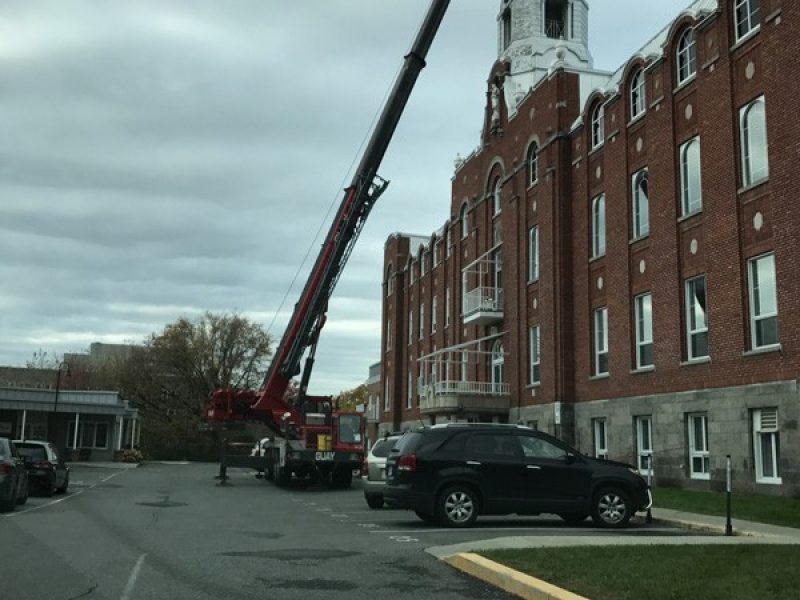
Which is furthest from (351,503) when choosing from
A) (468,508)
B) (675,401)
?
(675,401)

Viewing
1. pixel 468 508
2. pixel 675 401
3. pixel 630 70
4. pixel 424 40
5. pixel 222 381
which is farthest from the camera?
pixel 222 381

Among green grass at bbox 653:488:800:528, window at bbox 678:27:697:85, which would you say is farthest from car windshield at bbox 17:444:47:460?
window at bbox 678:27:697:85

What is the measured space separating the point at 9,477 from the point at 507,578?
1191cm

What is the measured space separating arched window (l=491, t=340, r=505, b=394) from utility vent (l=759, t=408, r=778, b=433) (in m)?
16.3

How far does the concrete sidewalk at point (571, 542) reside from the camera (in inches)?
336

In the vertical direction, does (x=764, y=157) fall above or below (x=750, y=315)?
above

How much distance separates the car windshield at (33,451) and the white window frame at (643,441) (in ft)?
53.8

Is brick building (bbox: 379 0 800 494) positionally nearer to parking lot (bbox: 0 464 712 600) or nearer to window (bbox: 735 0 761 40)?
window (bbox: 735 0 761 40)

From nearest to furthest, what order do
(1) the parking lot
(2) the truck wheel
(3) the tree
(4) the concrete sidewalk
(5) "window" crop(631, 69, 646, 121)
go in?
(4) the concrete sidewalk → (1) the parking lot → (2) the truck wheel → (5) "window" crop(631, 69, 646, 121) → (3) the tree

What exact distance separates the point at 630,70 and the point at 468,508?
18.1 meters

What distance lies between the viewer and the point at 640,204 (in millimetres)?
27453

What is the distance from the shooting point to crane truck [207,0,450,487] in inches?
1088

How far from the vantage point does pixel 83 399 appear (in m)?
53.9

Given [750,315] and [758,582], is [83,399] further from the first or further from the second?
[758,582]
